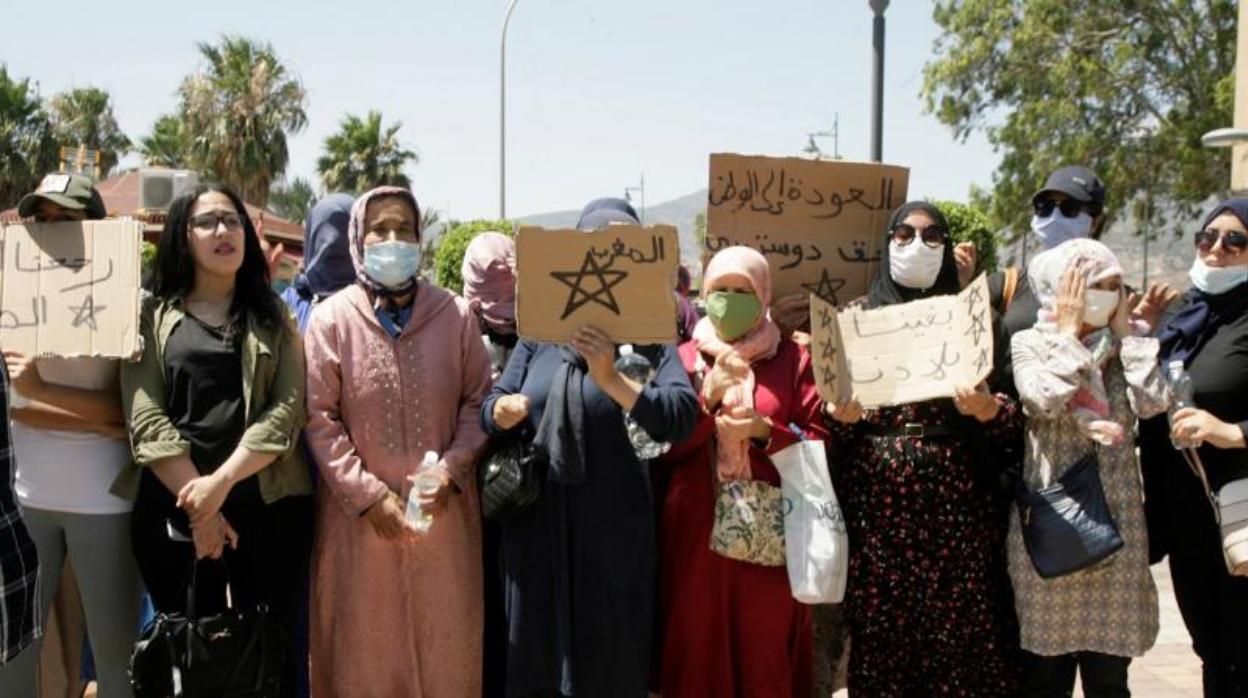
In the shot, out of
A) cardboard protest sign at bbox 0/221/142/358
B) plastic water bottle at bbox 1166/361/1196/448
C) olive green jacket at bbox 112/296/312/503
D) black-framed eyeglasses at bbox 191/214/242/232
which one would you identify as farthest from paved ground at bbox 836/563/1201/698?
cardboard protest sign at bbox 0/221/142/358

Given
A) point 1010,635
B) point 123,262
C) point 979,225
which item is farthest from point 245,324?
point 979,225

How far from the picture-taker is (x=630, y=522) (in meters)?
3.95

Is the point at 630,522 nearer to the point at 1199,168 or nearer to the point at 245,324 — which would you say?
the point at 245,324

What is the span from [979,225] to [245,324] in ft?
41.7

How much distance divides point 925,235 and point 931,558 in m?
1.11

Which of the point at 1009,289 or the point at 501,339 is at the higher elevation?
the point at 1009,289

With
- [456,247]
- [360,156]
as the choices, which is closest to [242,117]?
[360,156]

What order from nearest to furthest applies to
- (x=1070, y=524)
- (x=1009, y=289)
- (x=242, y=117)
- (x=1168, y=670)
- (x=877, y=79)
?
(x=1070, y=524)
(x=1009, y=289)
(x=1168, y=670)
(x=877, y=79)
(x=242, y=117)

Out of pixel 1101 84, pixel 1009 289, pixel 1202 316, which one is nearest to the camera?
pixel 1202 316

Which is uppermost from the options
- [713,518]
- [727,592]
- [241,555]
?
[713,518]

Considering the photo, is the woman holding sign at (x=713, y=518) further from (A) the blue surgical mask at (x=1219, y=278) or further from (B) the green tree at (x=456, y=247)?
(B) the green tree at (x=456, y=247)

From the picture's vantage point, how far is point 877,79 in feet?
30.7

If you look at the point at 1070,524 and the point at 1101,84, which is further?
the point at 1101,84

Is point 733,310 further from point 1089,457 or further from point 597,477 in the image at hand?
point 1089,457
